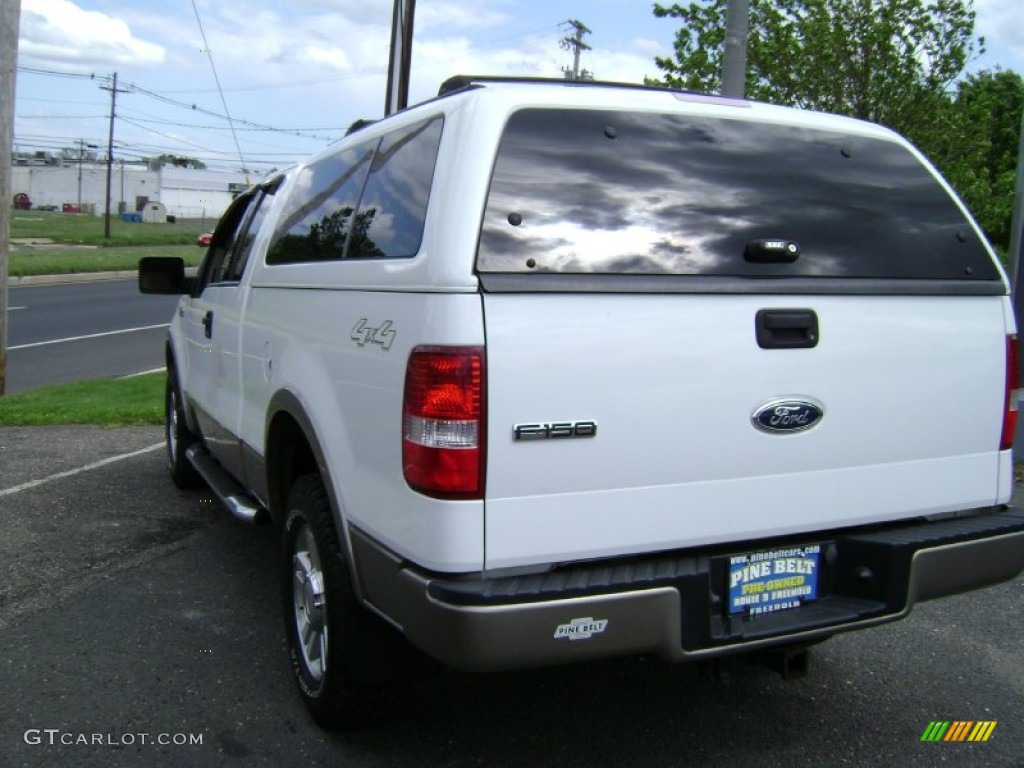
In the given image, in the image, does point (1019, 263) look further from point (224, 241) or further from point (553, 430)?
point (553, 430)

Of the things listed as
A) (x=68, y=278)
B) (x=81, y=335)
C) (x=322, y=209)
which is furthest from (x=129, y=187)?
(x=322, y=209)

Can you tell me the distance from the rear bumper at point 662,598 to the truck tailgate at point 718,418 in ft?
0.24

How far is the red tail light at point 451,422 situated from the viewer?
102 inches

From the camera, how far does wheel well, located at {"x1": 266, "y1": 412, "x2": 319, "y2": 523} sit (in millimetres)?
3758

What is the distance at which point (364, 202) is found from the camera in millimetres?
3445

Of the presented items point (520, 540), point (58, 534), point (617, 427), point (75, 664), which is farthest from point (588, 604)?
point (58, 534)

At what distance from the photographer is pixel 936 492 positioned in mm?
3252

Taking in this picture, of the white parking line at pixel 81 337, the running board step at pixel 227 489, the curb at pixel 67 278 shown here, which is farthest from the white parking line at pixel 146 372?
the curb at pixel 67 278

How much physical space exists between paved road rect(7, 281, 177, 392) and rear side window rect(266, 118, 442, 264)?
369 inches

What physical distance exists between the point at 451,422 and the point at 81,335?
16.4 meters

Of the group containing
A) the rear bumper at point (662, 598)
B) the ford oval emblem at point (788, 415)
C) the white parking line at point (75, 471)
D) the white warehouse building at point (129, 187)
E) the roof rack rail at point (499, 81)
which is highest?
the white warehouse building at point (129, 187)

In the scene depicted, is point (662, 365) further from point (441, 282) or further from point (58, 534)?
point (58, 534)

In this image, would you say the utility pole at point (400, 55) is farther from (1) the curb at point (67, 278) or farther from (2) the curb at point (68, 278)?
(1) the curb at point (67, 278)

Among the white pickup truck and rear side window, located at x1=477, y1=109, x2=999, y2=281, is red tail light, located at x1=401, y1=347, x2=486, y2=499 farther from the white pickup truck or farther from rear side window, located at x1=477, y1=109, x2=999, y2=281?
rear side window, located at x1=477, y1=109, x2=999, y2=281
